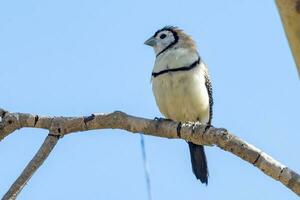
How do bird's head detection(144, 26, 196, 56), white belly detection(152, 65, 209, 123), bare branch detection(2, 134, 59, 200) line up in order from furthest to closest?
bird's head detection(144, 26, 196, 56) → white belly detection(152, 65, 209, 123) → bare branch detection(2, 134, 59, 200)

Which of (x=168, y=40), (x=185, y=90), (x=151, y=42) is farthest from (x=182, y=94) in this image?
(x=151, y=42)

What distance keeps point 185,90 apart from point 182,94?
52 millimetres

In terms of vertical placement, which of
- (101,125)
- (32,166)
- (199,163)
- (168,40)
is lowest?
(32,166)

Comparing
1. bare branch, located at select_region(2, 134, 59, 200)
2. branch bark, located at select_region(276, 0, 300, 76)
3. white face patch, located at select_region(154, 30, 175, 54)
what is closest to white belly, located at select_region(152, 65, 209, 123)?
white face patch, located at select_region(154, 30, 175, 54)

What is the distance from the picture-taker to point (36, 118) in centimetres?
416

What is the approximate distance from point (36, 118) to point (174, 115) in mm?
2671

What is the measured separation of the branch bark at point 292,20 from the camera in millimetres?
1793

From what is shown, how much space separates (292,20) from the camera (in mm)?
1822

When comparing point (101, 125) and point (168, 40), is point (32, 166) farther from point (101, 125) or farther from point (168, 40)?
point (168, 40)

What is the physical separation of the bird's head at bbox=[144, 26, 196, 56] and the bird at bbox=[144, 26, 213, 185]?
21 cm

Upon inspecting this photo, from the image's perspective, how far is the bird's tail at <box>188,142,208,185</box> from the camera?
6.60 meters

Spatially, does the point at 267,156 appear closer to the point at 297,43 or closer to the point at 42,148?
the point at 42,148

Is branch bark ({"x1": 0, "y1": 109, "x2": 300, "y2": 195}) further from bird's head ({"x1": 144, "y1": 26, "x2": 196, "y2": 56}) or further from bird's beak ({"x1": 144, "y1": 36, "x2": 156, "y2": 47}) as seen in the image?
bird's beak ({"x1": 144, "y1": 36, "x2": 156, "y2": 47})

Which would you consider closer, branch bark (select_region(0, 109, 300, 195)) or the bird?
branch bark (select_region(0, 109, 300, 195))
